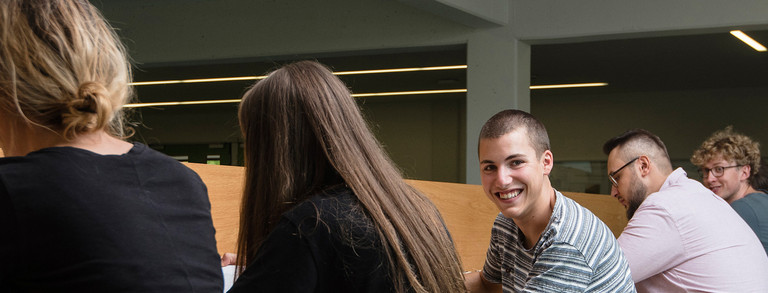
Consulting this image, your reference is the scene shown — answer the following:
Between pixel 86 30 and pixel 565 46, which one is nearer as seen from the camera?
pixel 86 30

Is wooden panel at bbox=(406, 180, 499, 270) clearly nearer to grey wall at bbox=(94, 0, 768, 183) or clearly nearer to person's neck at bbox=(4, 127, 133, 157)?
person's neck at bbox=(4, 127, 133, 157)

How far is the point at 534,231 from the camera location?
6.05ft

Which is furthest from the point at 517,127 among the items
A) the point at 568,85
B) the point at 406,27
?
the point at 568,85

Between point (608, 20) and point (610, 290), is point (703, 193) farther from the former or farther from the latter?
point (608, 20)

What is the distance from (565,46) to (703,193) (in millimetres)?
5604

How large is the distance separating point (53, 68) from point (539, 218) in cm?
127

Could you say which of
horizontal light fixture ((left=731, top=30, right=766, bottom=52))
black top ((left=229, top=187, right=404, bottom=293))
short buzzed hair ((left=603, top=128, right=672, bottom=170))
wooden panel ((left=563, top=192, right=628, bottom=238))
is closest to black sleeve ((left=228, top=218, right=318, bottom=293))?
black top ((left=229, top=187, right=404, bottom=293))

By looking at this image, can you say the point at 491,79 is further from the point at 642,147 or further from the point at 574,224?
the point at 574,224

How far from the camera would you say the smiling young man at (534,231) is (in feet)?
5.35

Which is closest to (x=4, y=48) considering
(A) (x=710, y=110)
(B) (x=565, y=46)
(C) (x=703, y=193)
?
(C) (x=703, y=193)

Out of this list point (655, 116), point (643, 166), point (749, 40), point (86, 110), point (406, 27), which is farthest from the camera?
point (655, 116)

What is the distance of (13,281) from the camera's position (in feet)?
2.76

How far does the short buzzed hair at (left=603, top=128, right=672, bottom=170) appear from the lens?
2.89 m

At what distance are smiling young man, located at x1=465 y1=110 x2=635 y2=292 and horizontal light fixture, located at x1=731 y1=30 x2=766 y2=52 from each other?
6117 mm
